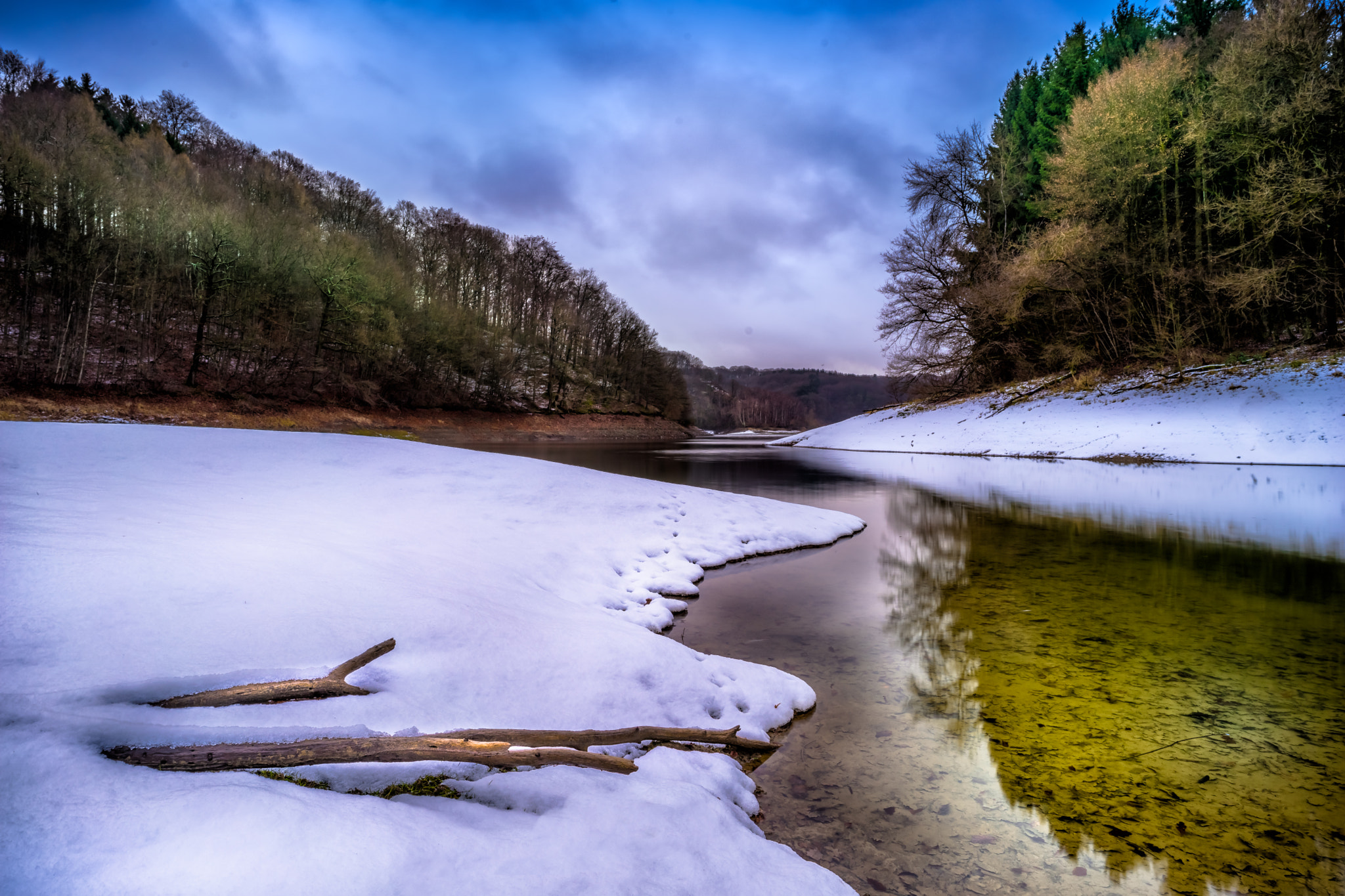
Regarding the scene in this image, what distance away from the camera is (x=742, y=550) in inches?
243

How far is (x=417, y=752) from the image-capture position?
1.53 metres

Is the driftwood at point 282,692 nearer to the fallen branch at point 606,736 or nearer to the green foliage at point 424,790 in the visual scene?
the fallen branch at point 606,736

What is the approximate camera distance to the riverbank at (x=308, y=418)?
19422 mm

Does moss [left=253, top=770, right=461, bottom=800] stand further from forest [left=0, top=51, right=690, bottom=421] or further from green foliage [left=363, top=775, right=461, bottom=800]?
forest [left=0, top=51, right=690, bottom=421]

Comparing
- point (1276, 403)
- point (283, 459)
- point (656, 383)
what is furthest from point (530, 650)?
point (656, 383)

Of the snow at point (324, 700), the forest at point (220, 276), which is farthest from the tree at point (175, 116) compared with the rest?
the snow at point (324, 700)

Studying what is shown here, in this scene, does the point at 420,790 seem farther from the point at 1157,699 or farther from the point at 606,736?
the point at 1157,699

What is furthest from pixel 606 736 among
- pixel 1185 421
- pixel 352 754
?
pixel 1185 421

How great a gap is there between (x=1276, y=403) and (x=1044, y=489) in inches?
393

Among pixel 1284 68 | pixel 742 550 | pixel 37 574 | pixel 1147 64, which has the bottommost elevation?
pixel 742 550

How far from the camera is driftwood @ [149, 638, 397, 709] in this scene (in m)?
1.61

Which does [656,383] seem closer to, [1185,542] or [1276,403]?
[1276,403]

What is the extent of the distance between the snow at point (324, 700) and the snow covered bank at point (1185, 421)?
1874 centimetres

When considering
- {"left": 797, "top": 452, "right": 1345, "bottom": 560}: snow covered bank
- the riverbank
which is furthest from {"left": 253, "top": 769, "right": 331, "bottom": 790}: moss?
the riverbank
